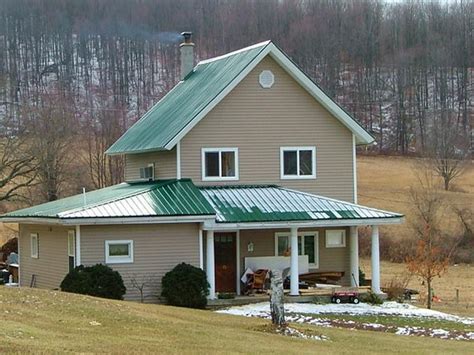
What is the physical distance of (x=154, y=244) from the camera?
98.9ft

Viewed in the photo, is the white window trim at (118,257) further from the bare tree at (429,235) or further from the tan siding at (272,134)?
the bare tree at (429,235)

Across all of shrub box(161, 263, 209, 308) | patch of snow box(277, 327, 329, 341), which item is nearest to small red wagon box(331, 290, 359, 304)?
shrub box(161, 263, 209, 308)

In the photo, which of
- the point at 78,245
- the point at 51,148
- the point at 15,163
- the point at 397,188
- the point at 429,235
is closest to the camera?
the point at 78,245

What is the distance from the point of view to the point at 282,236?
3394 centimetres

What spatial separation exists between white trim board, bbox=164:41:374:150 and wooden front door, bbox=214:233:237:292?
11.8ft

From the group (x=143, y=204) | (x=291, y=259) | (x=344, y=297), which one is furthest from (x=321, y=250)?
(x=143, y=204)

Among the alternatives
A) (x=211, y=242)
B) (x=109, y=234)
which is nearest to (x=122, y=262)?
(x=109, y=234)

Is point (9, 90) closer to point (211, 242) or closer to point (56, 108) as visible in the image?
point (56, 108)

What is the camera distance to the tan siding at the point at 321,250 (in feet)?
110

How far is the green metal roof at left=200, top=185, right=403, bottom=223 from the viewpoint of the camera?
31094 mm

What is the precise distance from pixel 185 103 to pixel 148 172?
113 inches

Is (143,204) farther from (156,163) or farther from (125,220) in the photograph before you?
(156,163)

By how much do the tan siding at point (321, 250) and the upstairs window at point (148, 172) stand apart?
4406 mm

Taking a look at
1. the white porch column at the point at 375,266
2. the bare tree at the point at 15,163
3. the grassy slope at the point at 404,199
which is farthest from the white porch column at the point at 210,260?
the bare tree at the point at 15,163
